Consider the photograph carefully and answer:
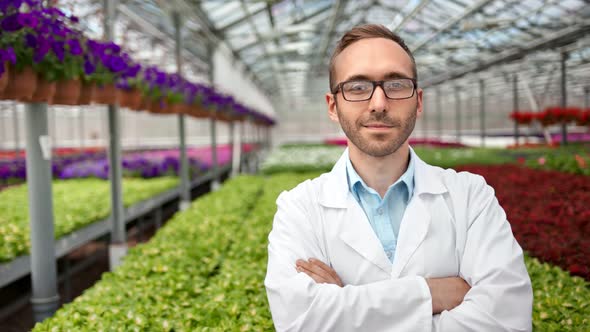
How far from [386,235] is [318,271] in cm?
21

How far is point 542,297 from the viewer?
6.50 ft

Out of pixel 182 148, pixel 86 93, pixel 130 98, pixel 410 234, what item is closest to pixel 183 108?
pixel 182 148

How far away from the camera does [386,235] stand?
1.30m

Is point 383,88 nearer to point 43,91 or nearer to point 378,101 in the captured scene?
point 378,101

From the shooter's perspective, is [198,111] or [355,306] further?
[198,111]

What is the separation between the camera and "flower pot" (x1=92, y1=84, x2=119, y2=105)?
367 centimetres

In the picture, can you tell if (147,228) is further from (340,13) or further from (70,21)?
(340,13)

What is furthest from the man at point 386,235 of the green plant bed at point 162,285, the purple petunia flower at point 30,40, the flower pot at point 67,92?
the flower pot at point 67,92

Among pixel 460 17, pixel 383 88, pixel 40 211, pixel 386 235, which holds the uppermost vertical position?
pixel 460 17

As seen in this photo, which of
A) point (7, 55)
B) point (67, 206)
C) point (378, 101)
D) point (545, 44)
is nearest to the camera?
point (378, 101)

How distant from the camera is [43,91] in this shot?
289cm

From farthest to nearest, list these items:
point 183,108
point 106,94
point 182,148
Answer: point 182,148 → point 183,108 → point 106,94

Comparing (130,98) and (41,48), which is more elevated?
(41,48)

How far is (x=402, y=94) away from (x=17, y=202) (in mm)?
5884
